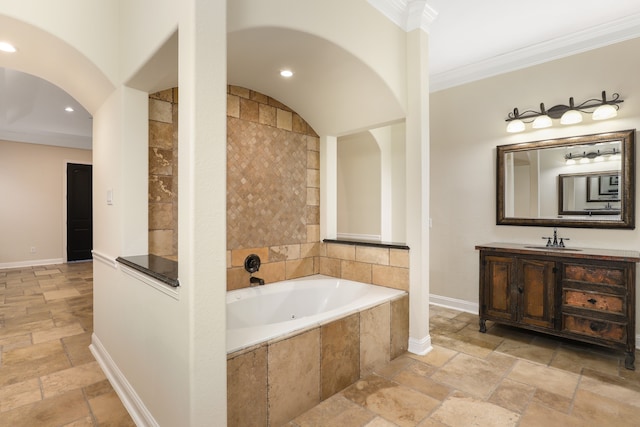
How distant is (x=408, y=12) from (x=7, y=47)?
276cm

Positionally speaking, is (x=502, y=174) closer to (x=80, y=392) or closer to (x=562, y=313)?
(x=562, y=313)

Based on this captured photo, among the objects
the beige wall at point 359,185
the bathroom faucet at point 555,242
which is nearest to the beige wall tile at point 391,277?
the beige wall at point 359,185

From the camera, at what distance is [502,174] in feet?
11.1

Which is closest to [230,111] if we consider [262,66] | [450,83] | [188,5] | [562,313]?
[262,66]

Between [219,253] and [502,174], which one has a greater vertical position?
[502,174]

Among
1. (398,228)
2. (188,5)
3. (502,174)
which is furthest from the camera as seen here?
(398,228)

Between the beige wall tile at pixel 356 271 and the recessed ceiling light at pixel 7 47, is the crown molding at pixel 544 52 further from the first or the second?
the recessed ceiling light at pixel 7 47

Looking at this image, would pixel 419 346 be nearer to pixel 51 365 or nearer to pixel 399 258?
pixel 399 258

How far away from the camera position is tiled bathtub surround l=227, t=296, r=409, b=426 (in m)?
1.58

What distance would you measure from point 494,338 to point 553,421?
121 cm

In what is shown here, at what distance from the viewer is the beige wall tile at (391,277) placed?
2.75m

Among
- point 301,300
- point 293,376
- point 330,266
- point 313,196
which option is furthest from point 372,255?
point 293,376

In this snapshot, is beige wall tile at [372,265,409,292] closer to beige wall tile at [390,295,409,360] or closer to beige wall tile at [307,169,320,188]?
beige wall tile at [390,295,409,360]

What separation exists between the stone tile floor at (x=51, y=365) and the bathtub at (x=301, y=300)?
883 mm
